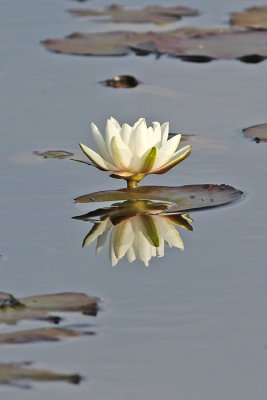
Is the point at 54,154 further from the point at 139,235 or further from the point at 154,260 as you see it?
the point at 154,260

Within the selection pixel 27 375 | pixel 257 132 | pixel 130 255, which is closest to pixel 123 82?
pixel 257 132

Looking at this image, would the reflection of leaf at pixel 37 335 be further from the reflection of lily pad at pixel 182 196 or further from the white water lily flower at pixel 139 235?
the reflection of lily pad at pixel 182 196

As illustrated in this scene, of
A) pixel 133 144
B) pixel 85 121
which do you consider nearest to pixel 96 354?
pixel 133 144

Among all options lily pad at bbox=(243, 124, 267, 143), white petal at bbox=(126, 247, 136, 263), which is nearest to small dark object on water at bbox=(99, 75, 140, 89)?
lily pad at bbox=(243, 124, 267, 143)

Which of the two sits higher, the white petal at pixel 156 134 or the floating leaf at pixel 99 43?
the floating leaf at pixel 99 43

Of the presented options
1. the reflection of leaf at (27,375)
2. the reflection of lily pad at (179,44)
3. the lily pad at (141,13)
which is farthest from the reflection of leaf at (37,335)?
the lily pad at (141,13)
